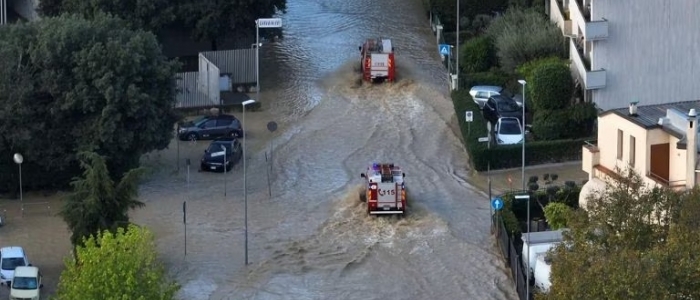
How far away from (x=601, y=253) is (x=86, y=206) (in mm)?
19107

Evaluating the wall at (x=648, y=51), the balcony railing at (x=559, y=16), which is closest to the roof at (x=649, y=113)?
the wall at (x=648, y=51)

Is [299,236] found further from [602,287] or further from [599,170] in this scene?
[602,287]

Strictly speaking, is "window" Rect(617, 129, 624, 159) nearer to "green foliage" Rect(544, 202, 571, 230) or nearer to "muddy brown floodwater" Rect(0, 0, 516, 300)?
"green foliage" Rect(544, 202, 571, 230)

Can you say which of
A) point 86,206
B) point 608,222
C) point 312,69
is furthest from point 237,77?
point 608,222

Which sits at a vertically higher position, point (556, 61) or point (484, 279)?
point (556, 61)

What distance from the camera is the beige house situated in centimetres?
5297

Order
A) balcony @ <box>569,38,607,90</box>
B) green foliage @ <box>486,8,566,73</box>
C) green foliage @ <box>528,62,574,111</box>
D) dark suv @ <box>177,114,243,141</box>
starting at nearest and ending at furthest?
green foliage @ <box>528,62,574,111</box>
balcony @ <box>569,38,607,90</box>
dark suv @ <box>177,114,243,141</box>
green foliage @ <box>486,8,566,73</box>

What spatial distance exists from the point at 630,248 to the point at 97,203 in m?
19.2

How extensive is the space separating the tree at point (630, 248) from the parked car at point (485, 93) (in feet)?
93.5

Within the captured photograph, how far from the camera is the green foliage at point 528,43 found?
250 feet

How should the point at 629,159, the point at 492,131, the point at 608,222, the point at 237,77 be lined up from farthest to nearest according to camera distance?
the point at 237,77 < the point at 492,131 < the point at 629,159 < the point at 608,222

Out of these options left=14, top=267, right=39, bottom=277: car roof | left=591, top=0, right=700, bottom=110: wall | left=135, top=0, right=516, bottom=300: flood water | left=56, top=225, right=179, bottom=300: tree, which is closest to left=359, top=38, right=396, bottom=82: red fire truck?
left=135, top=0, right=516, bottom=300: flood water

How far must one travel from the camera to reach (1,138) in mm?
64125

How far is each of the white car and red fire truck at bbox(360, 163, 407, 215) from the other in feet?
26.9
